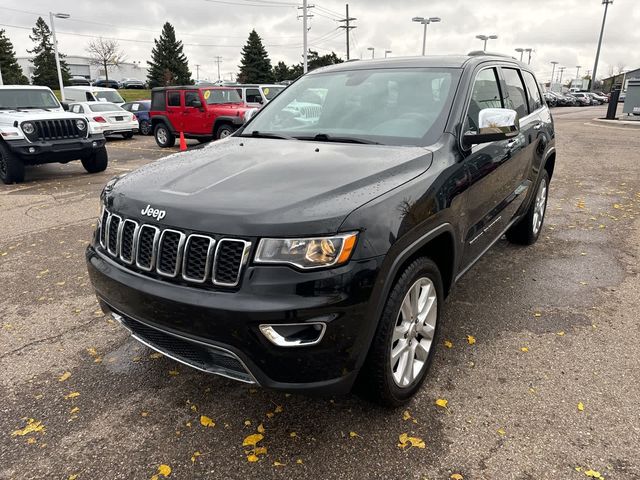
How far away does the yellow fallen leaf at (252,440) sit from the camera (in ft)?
8.02

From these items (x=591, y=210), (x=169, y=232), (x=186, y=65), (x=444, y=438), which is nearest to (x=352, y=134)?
(x=169, y=232)

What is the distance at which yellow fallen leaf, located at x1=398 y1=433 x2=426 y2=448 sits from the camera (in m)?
2.41

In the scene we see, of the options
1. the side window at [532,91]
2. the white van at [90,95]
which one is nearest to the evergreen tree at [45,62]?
the white van at [90,95]

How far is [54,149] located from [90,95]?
13503 millimetres

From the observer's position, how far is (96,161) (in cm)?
1068

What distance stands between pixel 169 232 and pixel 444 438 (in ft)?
5.48

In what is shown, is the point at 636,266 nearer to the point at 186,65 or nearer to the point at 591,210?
the point at 591,210

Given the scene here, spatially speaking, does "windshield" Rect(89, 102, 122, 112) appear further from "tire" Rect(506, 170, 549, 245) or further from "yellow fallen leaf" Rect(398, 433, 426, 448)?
"yellow fallen leaf" Rect(398, 433, 426, 448)

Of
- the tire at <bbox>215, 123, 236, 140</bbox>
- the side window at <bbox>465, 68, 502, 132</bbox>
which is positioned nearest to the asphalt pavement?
the side window at <bbox>465, 68, 502, 132</bbox>

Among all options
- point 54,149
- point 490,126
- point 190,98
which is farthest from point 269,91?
point 490,126

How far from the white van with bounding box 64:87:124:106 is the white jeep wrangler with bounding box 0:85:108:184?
37.7 ft

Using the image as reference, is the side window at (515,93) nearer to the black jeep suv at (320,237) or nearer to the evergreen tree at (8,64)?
the black jeep suv at (320,237)

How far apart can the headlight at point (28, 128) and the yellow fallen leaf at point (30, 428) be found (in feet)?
27.2

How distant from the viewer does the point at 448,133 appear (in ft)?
9.54
